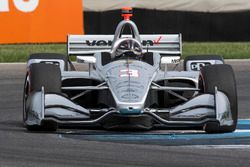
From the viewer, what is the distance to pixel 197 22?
22172 mm

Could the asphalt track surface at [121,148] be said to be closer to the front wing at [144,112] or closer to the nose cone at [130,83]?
the front wing at [144,112]

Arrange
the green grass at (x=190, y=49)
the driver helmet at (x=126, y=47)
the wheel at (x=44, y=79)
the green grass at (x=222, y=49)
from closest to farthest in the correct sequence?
the wheel at (x=44, y=79)
the driver helmet at (x=126, y=47)
the green grass at (x=190, y=49)
the green grass at (x=222, y=49)

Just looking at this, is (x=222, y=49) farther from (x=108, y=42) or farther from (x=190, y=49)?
(x=108, y=42)

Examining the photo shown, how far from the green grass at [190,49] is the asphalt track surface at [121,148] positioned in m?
8.83

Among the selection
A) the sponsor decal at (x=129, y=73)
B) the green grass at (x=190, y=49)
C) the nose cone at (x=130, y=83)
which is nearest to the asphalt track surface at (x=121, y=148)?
the nose cone at (x=130, y=83)

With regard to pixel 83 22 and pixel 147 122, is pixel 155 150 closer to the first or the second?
pixel 147 122

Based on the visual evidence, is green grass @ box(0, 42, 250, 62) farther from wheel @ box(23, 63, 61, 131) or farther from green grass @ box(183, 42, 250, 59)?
wheel @ box(23, 63, 61, 131)

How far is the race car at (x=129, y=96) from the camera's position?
32.2ft

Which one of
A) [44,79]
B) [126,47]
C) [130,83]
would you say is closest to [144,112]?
[130,83]

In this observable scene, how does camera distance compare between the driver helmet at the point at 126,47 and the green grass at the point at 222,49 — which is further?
the green grass at the point at 222,49

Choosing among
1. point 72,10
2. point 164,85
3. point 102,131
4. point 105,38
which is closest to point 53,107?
point 102,131

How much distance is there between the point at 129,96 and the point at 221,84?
0.98 m

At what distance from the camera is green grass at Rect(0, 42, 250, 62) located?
1986cm

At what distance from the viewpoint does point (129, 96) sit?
979 cm
